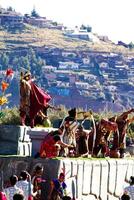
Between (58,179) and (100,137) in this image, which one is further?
(100,137)

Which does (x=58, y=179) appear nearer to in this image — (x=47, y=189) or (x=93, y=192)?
(x=47, y=189)

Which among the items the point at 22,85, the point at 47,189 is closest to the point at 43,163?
the point at 47,189

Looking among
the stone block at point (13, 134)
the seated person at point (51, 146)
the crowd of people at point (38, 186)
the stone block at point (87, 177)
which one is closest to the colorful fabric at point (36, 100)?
the stone block at point (13, 134)

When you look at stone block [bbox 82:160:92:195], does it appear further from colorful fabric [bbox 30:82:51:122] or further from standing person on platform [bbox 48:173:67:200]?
colorful fabric [bbox 30:82:51:122]

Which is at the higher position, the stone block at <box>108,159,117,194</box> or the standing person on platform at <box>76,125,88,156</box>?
the standing person on platform at <box>76,125,88,156</box>

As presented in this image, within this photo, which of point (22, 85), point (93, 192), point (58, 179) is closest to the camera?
point (58, 179)

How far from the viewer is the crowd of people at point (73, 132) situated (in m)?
19.8

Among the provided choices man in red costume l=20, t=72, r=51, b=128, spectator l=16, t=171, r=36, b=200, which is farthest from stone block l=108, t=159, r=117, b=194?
spectator l=16, t=171, r=36, b=200

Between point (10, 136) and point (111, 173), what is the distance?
73.1 inches

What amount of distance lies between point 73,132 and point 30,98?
3.34 m

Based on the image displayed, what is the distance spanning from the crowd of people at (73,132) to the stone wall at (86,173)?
0.29m

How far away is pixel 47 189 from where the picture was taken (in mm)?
19156

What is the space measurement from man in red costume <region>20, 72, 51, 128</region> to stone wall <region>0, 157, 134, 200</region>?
86.1 inches

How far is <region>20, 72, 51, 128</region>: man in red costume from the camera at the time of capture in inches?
925
